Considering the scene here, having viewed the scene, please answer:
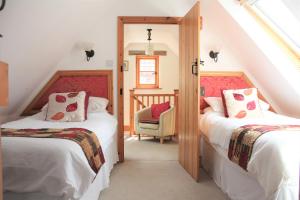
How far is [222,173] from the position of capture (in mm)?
2574

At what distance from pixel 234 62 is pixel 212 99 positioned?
2.23 ft

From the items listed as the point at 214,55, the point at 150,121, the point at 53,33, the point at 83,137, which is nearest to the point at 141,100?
the point at 150,121

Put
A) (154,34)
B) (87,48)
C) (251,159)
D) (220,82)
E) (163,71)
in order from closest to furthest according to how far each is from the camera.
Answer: (251,159) < (87,48) < (220,82) < (154,34) < (163,71)

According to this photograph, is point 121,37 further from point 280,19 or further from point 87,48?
point 280,19

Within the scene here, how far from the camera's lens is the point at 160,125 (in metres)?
4.79

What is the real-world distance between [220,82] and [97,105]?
1677 millimetres

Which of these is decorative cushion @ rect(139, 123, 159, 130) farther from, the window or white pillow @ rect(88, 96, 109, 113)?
white pillow @ rect(88, 96, 109, 113)

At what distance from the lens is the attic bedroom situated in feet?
5.65

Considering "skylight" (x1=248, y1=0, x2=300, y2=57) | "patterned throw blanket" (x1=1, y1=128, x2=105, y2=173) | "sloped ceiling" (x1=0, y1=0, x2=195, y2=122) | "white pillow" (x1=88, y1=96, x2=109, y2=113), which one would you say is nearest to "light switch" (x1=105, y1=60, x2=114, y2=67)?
"sloped ceiling" (x1=0, y1=0, x2=195, y2=122)

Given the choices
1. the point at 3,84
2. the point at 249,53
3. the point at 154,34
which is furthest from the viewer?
the point at 154,34

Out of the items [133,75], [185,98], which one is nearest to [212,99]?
[185,98]

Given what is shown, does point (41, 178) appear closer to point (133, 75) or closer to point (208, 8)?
point (208, 8)

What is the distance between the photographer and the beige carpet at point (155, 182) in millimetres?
2465

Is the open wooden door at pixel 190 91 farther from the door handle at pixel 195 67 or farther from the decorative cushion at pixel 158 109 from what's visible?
the decorative cushion at pixel 158 109
